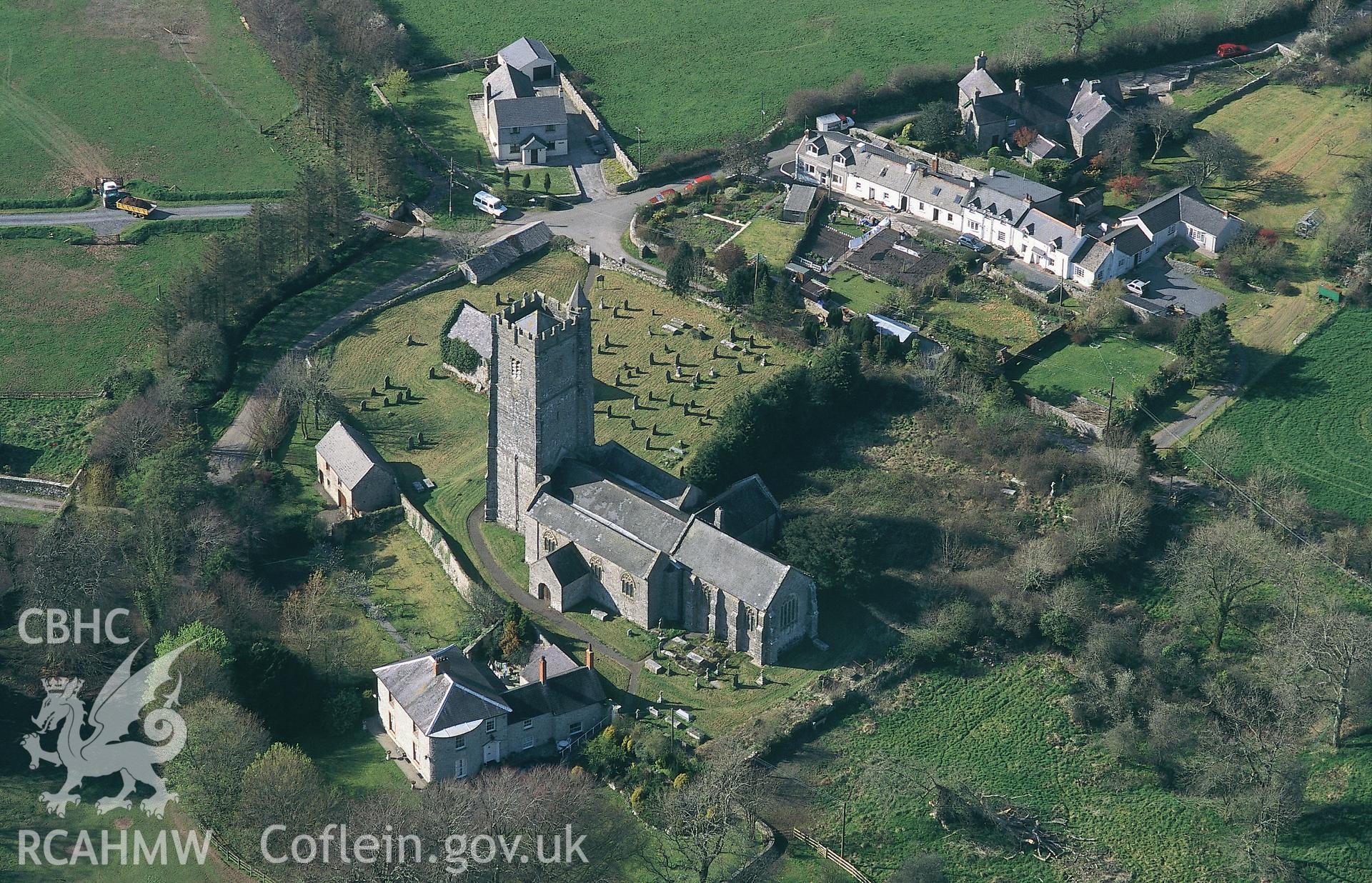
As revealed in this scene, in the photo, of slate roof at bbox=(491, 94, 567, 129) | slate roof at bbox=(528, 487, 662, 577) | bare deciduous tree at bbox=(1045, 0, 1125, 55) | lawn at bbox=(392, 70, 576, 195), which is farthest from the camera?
bare deciduous tree at bbox=(1045, 0, 1125, 55)

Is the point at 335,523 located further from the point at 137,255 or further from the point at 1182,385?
the point at 1182,385

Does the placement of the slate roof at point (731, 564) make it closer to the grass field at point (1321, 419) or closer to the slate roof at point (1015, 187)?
the grass field at point (1321, 419)

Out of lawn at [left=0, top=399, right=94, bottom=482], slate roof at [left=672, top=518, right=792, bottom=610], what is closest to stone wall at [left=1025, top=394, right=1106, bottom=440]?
slate roof at [left=672, top=518, right=792, bottom=610]

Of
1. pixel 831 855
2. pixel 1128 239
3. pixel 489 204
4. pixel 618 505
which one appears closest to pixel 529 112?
pixel 489 204

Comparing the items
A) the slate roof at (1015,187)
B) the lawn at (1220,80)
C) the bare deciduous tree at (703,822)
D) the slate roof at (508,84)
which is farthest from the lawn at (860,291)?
the bare deciduous tree at (703,822)

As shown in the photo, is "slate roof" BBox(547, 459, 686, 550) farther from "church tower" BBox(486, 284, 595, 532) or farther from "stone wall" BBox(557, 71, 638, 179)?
"stone wall" BBox(557, 71, 638, 179)

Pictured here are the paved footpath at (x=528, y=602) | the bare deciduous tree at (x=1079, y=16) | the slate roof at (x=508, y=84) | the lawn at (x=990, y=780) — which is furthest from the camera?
the bare deciduous tree at (x=1079, y=16)
